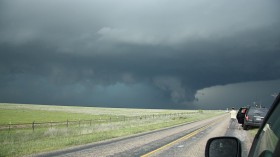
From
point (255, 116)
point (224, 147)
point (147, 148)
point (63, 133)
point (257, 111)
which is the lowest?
point (63, 133)

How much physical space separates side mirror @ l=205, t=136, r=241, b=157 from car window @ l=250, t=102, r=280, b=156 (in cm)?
16

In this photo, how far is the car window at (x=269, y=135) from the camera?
87.5 inches

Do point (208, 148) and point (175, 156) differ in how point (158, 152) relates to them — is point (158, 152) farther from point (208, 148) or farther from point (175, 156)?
point (208, 148)

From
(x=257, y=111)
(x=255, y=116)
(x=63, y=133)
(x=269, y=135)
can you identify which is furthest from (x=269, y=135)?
(x=63, y=133)

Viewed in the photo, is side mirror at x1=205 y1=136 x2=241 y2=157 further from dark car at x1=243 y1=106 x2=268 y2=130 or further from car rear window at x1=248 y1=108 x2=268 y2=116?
car rear window at x1=248 y1=108 x2=268 y2=116

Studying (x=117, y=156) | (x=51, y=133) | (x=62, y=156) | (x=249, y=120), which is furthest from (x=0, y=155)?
(x=249, y=120)

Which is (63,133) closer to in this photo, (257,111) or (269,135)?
(257,111)

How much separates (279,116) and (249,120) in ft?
88.9

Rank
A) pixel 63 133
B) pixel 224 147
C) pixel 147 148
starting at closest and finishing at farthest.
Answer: pixel 224 147 < pixel 147 148 < pixel 63 133

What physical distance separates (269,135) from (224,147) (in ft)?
1.39

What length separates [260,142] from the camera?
2.60 meters

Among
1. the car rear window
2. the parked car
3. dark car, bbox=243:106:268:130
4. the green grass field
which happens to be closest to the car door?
the parked car

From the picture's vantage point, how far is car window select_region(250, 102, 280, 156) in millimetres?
2222

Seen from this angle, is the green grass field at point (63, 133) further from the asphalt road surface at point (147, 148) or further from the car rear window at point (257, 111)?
the car rear window at point (257, 111)
